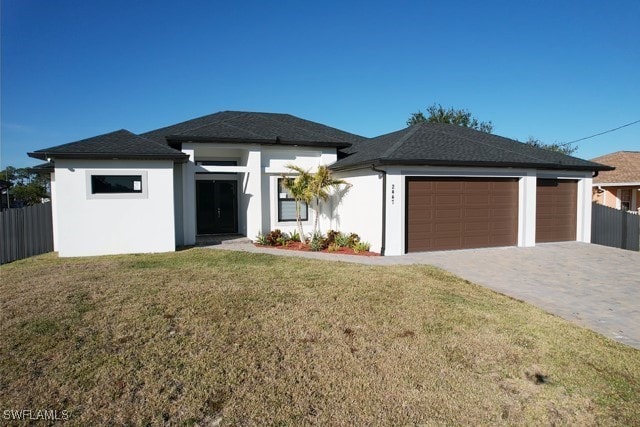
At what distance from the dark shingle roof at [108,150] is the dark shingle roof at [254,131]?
1099mm

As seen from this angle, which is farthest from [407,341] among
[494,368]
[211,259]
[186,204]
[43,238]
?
[43,238]

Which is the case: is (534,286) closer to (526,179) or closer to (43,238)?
(526,179)

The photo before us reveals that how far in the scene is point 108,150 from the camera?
1207 centimetres

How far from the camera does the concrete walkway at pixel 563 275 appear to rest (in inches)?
256

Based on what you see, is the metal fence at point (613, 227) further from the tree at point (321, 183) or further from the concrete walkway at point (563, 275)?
the tree at point (321, 183)

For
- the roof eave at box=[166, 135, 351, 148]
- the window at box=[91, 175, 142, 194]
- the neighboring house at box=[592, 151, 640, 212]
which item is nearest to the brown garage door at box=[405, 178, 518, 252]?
the roof eave at box=[166, 135, 351, 148]

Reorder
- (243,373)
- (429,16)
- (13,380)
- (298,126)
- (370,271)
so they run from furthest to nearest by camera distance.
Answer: (298,126), (429,16), (370,271), (243,373), (13,380)

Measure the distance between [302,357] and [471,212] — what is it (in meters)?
10.2

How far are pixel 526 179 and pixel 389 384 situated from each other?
39.1 ft

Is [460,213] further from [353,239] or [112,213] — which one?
[112,213]

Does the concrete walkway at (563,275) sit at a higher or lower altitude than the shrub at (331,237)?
lower

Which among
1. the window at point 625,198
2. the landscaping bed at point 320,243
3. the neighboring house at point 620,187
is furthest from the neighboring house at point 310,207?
the window at point 625,198

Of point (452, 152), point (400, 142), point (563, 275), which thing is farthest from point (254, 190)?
point (563, 275)

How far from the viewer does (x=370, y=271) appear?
31.4ft
